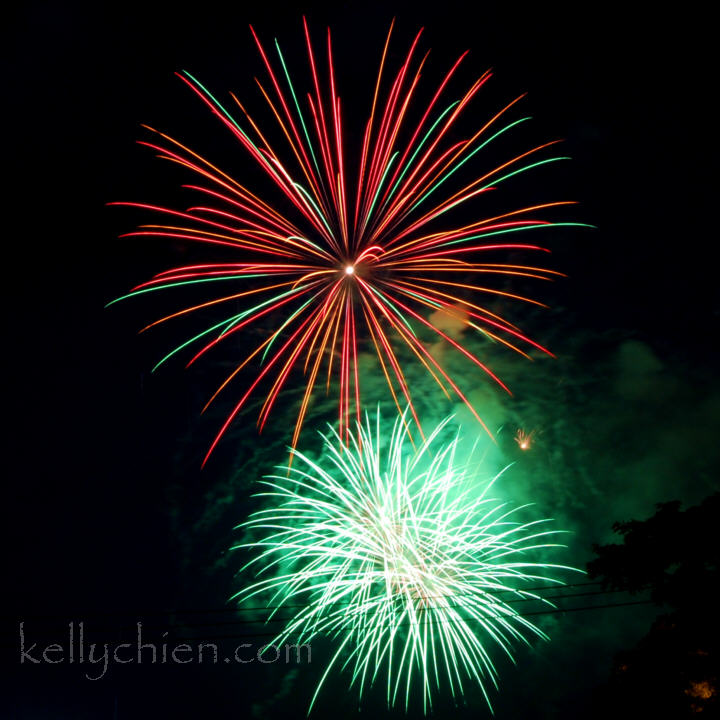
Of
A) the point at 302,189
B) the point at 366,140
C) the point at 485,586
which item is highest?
the point at 366,140

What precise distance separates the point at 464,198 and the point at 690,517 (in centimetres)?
928

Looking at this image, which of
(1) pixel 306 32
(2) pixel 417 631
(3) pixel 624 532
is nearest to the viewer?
(1) pixel 306 32

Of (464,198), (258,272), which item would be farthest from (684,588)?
(258,272)

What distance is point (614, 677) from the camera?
54.2 ft

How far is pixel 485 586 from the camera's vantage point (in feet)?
57.1

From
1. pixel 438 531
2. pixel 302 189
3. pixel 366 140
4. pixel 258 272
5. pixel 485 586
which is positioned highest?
pixel 366 140

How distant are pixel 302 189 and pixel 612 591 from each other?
11.5 metres

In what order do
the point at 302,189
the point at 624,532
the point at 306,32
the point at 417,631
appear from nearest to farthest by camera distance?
the point at 306,32 → the point at 302,189 → the point at 417,631 → the point at 624,532

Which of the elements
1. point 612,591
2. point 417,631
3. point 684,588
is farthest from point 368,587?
point 684,588

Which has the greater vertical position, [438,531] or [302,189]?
[302,189]

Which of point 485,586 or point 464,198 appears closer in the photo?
point 464,198

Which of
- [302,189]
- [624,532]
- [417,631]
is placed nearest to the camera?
[302,189]

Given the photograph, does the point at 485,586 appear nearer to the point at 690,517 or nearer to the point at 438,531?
the point at 438,531

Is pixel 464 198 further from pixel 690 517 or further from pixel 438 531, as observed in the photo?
pixel 690 517
